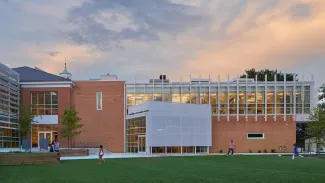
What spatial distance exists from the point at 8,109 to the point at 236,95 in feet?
84.3

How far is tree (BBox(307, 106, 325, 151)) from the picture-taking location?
40.1m

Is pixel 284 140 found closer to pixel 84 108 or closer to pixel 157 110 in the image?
pixel 157 110

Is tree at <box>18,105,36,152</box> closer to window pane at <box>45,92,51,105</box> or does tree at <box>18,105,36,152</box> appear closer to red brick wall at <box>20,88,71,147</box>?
red brick wall at <box>20,88,71,147</box>

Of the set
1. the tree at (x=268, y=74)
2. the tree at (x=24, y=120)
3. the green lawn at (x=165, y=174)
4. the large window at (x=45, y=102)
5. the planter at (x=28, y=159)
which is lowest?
the planter at (x=28, y=159)

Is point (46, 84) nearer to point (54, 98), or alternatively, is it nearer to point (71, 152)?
point (54, 98)

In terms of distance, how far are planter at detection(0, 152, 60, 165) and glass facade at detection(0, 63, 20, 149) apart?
518 inches

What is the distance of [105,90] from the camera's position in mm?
46844

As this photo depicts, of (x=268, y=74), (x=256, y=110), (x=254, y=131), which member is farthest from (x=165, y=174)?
(x=268, y=74)

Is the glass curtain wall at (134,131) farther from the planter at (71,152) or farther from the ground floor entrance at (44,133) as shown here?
the ground floor entrance at (44,133)

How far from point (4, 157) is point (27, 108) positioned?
15.6 metres

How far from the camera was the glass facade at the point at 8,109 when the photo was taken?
3622 centimetres

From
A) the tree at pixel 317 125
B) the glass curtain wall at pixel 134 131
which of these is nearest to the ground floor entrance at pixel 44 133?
the glass curtain wall at pixel 134 131

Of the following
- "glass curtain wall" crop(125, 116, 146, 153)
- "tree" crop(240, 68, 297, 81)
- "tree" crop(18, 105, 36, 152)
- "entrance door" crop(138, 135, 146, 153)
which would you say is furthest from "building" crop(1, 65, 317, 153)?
"tree" crop(240, 68, 297, 81)

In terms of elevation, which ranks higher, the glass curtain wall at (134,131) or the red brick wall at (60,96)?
the red brick wall at (60,96)
